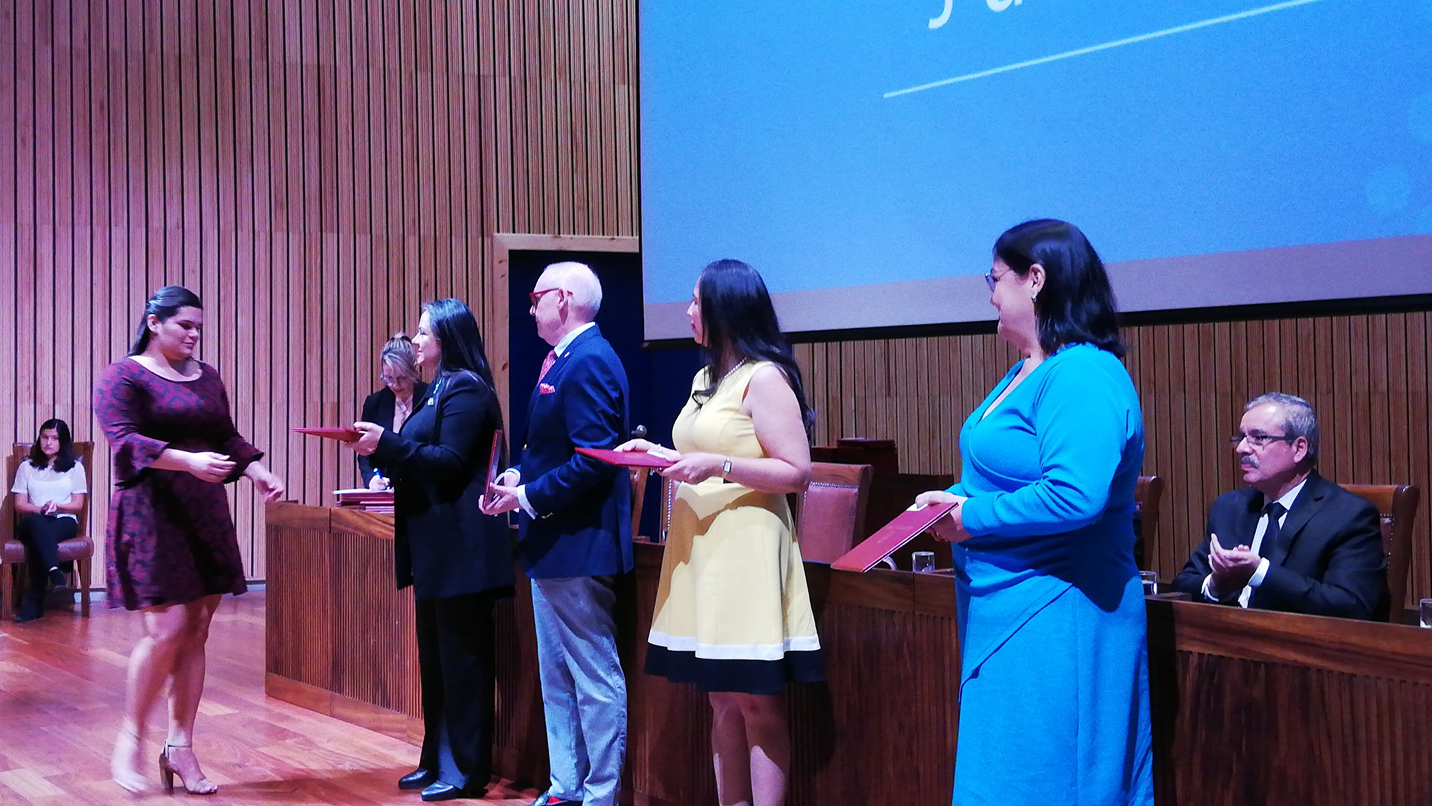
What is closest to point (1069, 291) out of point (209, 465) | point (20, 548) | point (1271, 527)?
point (1271, 527)

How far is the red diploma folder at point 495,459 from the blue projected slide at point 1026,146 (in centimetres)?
164

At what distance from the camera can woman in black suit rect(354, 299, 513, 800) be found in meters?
3.31

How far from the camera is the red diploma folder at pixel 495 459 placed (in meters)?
3.18

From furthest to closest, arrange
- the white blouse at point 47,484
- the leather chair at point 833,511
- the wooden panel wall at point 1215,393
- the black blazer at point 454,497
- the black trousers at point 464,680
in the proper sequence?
the white blouse at point 47,484, the wooden panel wall at point 1215,393, the black trousers at point 464,680, the black blazer at point 454,497, the leather chair at point 833,511

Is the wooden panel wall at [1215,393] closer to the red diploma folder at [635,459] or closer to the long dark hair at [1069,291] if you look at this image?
the red diploma folder at [635,459]

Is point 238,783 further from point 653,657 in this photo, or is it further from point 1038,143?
point 1038,143

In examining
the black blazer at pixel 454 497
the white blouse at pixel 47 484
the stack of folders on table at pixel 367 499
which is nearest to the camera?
the black blazer at pixel 454 497

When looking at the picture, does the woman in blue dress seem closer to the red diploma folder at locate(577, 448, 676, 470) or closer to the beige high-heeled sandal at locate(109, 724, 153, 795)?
the red diploma folder at locate(577, 448, 676, 470)

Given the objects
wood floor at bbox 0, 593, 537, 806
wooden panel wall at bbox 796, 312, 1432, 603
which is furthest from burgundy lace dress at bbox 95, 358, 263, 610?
wooden panel wall at bbox 796, 312, 1432, 603

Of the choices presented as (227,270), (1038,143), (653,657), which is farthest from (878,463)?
(227,270)

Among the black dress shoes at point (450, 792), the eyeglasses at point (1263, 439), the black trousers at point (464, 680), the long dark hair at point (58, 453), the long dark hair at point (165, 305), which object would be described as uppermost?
the long dark hair at point (165, 305)

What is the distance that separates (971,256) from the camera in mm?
4211

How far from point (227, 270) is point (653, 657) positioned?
19.4 ft

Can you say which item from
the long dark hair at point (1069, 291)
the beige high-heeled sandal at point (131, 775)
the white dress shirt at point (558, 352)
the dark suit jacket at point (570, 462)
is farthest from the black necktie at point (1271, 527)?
the beige high-heeled sandal at point (131, 775)
